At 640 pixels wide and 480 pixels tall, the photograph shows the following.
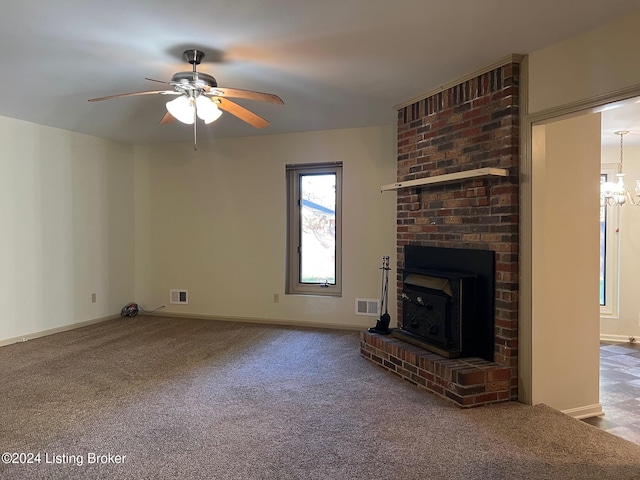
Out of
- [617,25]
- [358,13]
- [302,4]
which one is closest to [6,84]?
[302,4]

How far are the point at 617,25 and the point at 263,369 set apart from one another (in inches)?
127

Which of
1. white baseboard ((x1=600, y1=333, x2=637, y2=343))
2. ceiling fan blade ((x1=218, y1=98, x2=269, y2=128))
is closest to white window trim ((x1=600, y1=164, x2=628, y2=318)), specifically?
white baseboard ((x1=600, y1=333, x2=637, y2=343))

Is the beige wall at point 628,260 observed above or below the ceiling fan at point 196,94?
below

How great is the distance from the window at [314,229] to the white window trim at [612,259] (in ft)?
11.9

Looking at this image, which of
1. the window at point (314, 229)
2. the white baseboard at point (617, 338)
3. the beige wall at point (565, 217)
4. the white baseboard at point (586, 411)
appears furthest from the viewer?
the white baseboard at point (617, 338)

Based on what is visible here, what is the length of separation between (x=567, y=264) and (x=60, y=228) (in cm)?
495

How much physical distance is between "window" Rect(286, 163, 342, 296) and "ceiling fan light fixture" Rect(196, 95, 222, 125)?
A: 2.35 metres

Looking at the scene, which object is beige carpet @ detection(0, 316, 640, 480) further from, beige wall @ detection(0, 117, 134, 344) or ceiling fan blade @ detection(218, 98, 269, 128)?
ceiling fan blade @ detection(218, 98, 269, 128)

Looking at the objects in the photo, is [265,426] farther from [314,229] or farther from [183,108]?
[314,229]

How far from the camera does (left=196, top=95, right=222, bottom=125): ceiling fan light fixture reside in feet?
9.29

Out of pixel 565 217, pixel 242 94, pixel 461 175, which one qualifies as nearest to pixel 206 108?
pixel 242 94

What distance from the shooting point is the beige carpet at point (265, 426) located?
2.10 meters

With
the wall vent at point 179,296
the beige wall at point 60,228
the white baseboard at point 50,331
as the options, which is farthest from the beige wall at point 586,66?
the white baseboard at point 50,331

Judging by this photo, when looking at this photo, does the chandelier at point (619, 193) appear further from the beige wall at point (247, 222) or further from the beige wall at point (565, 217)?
the beige wall at point (247, 222)
